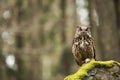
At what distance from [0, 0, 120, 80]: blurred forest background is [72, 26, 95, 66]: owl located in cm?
1199

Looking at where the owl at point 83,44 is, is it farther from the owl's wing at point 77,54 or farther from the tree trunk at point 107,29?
the tree trunk at point 107,29

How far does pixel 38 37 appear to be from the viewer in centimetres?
2386

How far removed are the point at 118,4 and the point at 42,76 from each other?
956 centimetres

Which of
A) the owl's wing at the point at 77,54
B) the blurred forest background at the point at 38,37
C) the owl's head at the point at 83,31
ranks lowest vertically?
the blurred forest background at the point at 38,37

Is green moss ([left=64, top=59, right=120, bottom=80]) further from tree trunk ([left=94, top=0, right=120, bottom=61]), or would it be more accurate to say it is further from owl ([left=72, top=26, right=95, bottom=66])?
tree trunk ([left=94, top=0, right=120, bottom=61])

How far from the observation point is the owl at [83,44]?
7.55 meters

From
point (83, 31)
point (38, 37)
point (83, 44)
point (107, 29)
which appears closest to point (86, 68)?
point (83, 44)

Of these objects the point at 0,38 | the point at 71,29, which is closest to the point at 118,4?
the point at 0,38

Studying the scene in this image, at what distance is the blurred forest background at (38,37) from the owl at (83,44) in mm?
11991

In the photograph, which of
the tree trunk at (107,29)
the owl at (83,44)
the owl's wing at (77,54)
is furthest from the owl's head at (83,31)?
the tree trunk at (107,29)

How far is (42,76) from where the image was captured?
23594mm

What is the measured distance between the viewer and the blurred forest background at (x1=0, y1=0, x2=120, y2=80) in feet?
69.9

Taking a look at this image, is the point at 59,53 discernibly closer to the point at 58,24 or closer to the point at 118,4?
the point at 58,24

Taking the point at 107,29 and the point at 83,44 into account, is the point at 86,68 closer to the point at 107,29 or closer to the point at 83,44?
the point at 83,44
